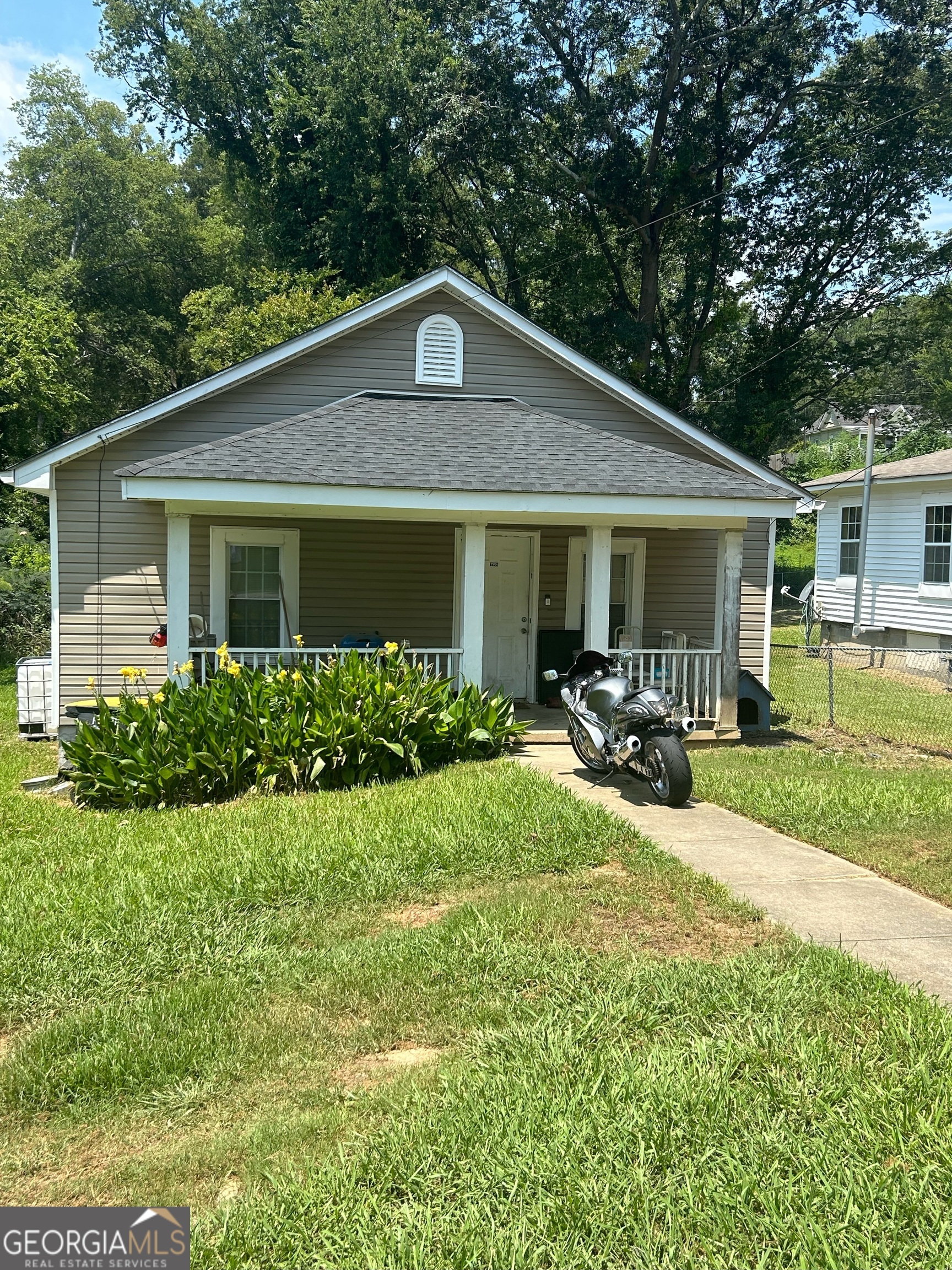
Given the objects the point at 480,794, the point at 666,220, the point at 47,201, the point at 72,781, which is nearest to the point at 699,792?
the point at 480,794

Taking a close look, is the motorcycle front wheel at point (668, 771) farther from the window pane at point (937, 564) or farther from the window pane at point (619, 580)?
the window pane at point (937, 564)

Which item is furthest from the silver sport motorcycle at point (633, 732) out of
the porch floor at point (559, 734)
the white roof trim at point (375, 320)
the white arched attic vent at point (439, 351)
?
the white arched attic vent at point (439, 351)

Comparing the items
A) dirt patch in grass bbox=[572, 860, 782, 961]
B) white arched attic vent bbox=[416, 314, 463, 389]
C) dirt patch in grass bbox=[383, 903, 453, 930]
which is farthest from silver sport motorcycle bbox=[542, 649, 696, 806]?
white arched attic vent bbox=[416, 314, 463, 389]

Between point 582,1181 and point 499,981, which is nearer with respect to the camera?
point 582,1181

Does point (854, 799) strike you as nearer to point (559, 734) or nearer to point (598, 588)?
point (559, 734)

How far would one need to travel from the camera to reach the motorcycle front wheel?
26.3 feet

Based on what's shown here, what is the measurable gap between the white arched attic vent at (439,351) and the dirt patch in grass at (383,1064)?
1044 cm

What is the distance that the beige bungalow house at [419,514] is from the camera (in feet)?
35.4

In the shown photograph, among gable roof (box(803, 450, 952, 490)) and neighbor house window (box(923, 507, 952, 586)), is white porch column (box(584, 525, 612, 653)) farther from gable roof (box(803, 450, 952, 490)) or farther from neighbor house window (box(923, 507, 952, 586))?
neighbor house window (box(923, 507, 952, 586))

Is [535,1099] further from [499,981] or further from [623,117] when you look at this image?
[623,117]

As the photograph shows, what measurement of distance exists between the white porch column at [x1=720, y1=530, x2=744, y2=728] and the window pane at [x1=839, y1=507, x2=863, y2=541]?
44.4 ft

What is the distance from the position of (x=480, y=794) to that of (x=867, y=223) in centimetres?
2664

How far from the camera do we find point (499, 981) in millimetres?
4727

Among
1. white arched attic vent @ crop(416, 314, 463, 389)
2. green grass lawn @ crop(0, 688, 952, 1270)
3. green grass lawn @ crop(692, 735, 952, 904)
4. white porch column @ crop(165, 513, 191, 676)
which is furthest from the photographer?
white arched attic vent @ crop(416, 314, 463, 389)
